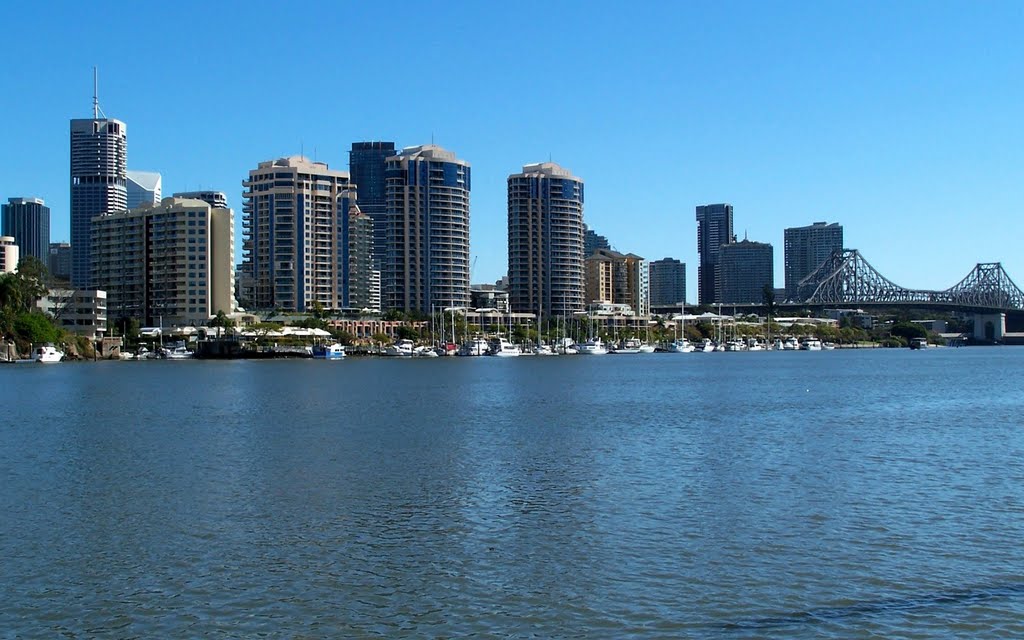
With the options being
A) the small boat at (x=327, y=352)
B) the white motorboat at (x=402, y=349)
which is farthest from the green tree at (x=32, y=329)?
the white motorboat at (x=402, y=349)

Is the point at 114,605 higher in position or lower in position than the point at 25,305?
lower

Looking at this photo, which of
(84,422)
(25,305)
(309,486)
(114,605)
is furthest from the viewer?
(25,305)

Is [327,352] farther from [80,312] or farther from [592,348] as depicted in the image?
[592,348]

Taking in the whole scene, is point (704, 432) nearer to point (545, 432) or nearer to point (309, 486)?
point (545, 432)

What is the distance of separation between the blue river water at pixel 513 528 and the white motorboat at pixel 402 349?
361ft

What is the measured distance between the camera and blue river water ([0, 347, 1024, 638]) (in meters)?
17.4

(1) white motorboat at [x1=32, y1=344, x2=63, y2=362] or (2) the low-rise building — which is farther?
(2) the low-rise building

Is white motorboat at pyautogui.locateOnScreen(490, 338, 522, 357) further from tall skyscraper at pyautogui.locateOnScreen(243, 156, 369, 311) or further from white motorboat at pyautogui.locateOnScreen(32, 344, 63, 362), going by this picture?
white motorboat at pyautogui.locateOnScreen(32, 344, 63, 362)

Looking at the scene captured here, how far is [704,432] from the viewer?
43.6 metres

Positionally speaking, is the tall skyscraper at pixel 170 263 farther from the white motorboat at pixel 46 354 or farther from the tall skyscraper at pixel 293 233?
the white motorboat at pixel 46 354

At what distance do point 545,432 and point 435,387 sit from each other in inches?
1438

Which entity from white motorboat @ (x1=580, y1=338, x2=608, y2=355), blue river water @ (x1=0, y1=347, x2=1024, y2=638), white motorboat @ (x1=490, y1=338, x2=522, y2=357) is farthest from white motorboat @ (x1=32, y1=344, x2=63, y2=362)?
blue river water @ (x1=0, y1=347, x2=1024, y2=638)

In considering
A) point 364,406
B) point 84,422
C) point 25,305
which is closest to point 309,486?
point 84,422

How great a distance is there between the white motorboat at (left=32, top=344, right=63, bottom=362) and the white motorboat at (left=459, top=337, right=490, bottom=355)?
60253mm
